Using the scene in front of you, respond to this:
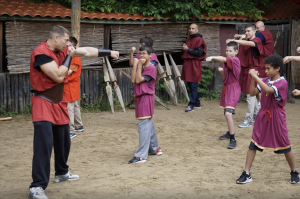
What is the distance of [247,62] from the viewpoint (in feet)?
28.9

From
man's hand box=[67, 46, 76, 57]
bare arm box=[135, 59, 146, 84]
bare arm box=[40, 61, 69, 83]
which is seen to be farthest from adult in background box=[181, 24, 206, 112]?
bare arm box=[40, 61, 69, 83]

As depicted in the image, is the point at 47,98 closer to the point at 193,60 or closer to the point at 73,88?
the point at 73,88

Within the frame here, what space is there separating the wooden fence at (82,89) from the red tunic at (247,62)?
10.1ft

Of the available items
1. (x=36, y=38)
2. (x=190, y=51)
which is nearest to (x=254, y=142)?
(x=190, y=51)

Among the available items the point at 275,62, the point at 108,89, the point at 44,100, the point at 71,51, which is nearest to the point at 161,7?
the point at 108,89

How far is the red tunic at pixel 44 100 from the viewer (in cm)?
458

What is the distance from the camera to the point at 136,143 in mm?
7281

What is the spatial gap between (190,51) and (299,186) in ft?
19.2

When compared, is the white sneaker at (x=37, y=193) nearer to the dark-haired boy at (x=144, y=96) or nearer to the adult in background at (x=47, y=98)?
the adult in background at (x=47, y=98)

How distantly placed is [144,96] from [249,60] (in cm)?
344

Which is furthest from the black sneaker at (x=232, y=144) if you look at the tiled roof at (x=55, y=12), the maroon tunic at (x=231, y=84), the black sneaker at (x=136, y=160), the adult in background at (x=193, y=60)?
the tiled roof at (x=55, y=12)

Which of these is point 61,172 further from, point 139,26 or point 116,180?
point 139,26

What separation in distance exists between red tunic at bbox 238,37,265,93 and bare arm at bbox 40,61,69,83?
495cm

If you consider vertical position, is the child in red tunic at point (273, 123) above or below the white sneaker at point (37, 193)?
above
